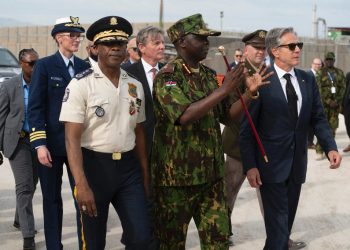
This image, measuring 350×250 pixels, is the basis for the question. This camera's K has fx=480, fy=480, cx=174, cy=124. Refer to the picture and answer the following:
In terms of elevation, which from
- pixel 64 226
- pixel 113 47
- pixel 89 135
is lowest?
pixel 64 226

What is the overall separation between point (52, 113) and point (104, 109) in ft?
3.97

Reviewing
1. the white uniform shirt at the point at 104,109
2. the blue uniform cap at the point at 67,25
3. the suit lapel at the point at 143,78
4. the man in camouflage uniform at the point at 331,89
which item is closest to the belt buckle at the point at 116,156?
the white uniform shirt at the point at 104,109

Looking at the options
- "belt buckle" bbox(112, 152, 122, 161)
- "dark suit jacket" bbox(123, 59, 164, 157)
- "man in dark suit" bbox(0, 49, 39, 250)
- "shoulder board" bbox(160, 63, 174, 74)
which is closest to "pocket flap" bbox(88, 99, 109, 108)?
"belt buckle" bbox(112, 152, 122, 161)

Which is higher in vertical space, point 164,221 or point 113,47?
point 113,47

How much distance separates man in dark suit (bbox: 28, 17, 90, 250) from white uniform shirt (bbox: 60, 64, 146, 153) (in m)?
1.02

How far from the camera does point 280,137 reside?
395 centimetres

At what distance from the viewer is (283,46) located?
4.02 metres

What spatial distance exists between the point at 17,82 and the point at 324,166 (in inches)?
262

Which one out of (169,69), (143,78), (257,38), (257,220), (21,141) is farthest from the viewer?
(257,220)

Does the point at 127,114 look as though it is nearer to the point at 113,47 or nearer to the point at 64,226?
the point at 113,47

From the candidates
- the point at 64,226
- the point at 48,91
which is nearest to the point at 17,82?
the point at 48,91

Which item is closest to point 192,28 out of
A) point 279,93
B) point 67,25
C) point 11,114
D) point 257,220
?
point 279,93

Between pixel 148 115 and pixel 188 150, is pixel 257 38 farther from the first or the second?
pixel 188 150

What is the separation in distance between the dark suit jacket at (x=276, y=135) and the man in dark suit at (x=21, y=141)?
102 inches
